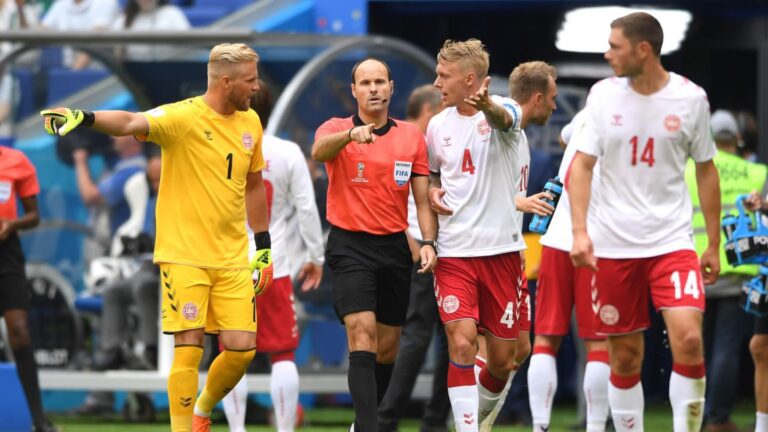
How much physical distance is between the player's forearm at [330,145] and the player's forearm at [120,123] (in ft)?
3.09

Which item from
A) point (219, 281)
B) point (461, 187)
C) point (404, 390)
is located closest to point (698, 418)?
point (461, 187)

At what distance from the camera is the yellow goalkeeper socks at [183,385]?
26.8ft

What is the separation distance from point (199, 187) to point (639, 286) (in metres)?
2.38

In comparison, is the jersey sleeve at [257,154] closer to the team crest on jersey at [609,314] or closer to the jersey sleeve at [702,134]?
the team crest on jersey at [609,314]

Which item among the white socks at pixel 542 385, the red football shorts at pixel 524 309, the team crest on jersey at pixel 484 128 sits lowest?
the white socks at pixel 542 385

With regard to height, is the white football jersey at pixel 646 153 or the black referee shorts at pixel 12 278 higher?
the white football jersey at pixel 646 153

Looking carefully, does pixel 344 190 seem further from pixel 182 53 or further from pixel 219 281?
pixel 182 53

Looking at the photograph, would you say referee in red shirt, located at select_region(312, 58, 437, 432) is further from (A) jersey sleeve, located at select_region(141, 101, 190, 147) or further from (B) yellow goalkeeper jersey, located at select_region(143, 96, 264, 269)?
(A) jersey sleeve, located at select_region(141, 101, 190, 147)

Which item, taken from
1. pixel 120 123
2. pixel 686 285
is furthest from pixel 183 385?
pixel 686 285

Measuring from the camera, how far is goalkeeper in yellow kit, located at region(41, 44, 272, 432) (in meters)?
8.20

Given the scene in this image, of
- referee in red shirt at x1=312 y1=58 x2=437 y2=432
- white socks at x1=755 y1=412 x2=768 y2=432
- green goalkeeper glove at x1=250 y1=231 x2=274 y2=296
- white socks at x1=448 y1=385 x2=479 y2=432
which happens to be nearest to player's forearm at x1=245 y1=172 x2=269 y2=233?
green goalkeeper glove at x1=250 y1=231 x2=274 y2=296

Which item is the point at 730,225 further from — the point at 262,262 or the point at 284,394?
the point at 284,394

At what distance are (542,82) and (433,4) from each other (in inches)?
199

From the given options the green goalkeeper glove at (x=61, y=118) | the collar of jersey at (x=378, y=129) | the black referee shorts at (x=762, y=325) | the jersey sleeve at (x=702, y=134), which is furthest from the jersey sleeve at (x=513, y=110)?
the green goalkeeper glove at (x=61, y=118)
